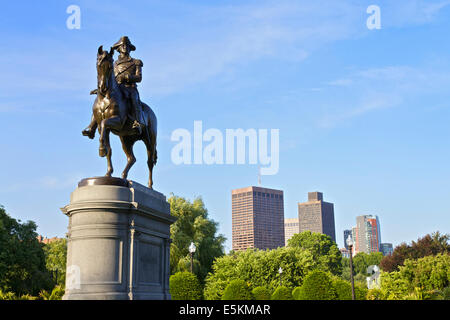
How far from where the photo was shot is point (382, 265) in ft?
256

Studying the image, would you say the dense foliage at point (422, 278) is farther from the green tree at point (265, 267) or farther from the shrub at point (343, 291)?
the shrub at point (343, 291)

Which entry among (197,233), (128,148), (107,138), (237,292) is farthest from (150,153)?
(197,233)

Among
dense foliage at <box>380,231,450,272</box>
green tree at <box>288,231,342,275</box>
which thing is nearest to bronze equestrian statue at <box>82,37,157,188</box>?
dense foliage at <box>380,231,450,272</box>

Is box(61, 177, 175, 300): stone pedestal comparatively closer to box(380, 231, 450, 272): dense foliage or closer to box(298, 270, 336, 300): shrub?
box(298, 270, 336, 300): shrub

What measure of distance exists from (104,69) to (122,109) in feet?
4.57

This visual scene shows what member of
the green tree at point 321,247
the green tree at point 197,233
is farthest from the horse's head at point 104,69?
the green tree at point 321,247

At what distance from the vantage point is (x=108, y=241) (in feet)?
43.7

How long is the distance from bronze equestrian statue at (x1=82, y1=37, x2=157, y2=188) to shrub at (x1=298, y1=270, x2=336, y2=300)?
1973 cm

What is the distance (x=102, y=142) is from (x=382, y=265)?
236 ft

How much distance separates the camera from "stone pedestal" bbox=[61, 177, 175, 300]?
13.0 m

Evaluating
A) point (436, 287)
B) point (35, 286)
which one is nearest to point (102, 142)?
point (35, 286)
